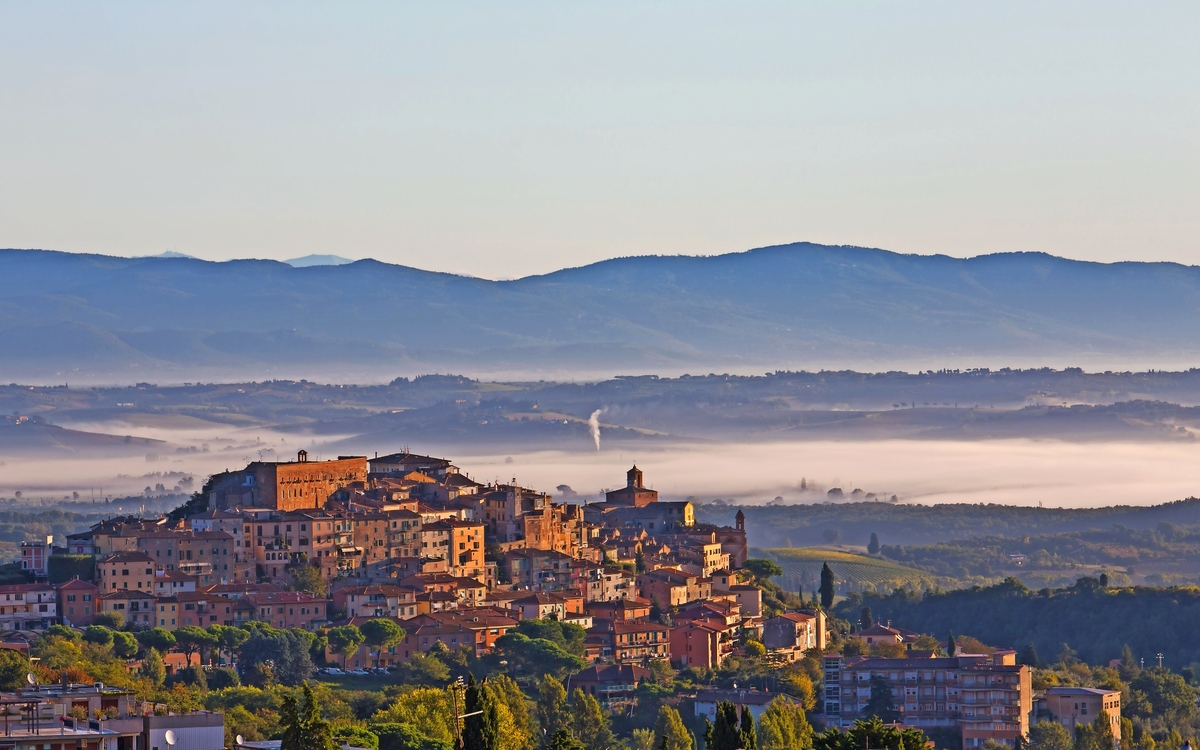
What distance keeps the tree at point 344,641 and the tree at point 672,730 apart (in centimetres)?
1180

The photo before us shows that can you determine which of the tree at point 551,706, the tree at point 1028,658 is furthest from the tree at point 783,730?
the tree at point 1028,658

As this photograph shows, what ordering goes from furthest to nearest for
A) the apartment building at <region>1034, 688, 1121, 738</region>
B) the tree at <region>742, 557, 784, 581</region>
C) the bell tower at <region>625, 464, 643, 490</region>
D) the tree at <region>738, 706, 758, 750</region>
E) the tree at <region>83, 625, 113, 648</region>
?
the bell tower at <region>625, 464, 643, 490</region> < the tree at <region>742, 557, 784, 581</region> < the apartment building at <region>1034, 688, 1121, 738</region> < the tree at <region>83, 625, 113, 648</region> < the tree at <region>738, 706, 758, 750</region>

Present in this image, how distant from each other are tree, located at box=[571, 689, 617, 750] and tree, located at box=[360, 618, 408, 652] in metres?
11.3

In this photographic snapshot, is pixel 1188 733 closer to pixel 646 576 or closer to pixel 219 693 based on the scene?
pixel 646 576

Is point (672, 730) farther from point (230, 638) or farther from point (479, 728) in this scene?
point (479, 728)

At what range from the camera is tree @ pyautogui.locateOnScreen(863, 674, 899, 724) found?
86188 millimetres

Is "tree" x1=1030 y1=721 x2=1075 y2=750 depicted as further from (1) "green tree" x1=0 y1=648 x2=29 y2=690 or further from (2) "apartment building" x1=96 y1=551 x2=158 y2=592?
(1) "green tree" x1=0 y1=648 x2=29 y2=690

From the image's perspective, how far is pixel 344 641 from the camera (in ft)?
291

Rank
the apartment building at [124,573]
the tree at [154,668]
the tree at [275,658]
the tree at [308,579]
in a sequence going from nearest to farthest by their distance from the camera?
the tree at [154,668] < the tree at [275,658] < the apartment building at [124,573] < the tree at [308,579]

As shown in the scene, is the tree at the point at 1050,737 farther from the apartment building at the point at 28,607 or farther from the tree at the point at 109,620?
the apartment building at the point at 28,607

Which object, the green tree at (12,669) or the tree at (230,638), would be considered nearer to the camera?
the green tree at (12,669)

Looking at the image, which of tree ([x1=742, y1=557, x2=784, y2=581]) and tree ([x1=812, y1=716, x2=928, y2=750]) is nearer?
tree ([x1=812, y1=716, x2=928, y2=750])

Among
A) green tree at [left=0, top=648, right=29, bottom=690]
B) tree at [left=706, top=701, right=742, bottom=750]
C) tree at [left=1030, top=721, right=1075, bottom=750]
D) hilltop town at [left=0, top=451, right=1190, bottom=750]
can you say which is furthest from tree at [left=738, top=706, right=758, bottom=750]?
tree at [left=1030, top=721, right=1075, bottom=750]

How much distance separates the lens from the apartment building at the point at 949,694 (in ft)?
279
